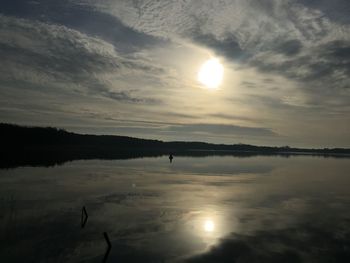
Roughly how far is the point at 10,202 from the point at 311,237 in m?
22.7

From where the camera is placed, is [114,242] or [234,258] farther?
[114,242]

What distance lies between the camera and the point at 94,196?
34.8 metres

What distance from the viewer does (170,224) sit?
25.0 meters

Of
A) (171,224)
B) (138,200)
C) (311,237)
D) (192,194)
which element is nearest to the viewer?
(311,237)

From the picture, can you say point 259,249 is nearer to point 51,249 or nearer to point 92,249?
point 92,249

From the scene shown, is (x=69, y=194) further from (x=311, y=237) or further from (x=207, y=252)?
(x=311, y=237)

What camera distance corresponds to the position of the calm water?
18.3 metres

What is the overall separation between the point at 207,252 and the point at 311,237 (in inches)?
300

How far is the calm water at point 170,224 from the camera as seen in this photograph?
1831 centimetres

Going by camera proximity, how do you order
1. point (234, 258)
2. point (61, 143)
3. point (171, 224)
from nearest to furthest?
1. point (234, 258)
2. point (171, 224)
3. point (61, 143)

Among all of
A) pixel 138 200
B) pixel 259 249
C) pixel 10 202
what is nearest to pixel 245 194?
pixel 138 200

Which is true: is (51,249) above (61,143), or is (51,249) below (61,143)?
below

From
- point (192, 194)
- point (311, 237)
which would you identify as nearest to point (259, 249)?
point (311, 237)

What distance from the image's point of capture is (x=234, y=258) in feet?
59.1
